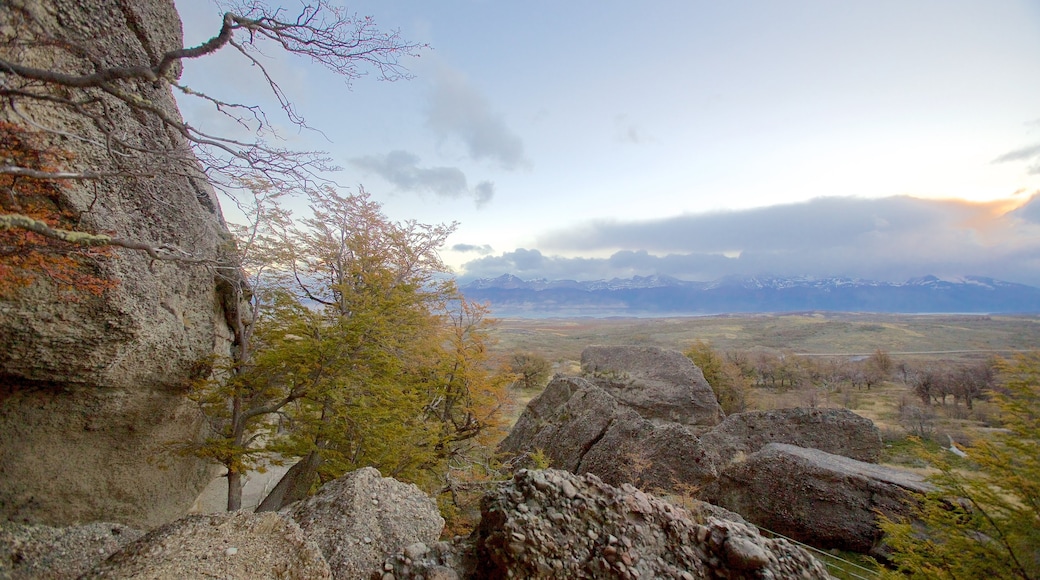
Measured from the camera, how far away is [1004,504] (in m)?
6.48

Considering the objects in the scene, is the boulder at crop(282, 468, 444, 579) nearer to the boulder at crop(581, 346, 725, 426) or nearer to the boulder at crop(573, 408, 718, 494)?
the boulder at crop(573, 408, 718, 494)

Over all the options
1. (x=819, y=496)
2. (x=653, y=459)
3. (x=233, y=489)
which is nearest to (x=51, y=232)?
(x=233, y=489)

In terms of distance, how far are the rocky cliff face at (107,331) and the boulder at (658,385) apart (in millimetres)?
17792

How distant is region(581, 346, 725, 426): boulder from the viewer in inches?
826

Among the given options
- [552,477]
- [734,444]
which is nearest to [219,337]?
[552,477]

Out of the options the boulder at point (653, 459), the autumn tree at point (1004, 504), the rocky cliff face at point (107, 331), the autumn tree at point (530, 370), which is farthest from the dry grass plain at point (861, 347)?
the rocky cliff face at point (107, 331)

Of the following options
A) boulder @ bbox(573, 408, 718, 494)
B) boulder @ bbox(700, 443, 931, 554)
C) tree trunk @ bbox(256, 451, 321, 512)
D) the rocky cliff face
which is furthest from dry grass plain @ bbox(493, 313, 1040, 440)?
the rocky cliff face


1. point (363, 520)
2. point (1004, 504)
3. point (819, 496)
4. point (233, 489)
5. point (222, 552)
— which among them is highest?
point (222, 552)

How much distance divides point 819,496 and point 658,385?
9.98 metres

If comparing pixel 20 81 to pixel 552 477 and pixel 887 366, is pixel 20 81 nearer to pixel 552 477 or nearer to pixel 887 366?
pixel 552 477

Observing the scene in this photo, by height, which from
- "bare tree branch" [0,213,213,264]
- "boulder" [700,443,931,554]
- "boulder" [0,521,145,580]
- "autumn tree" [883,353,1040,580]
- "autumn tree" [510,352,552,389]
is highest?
"bare tree branch" [0,213,213,264]

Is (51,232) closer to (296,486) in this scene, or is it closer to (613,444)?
(296,486)

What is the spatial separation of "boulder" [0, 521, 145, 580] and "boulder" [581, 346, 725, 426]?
18.2 m

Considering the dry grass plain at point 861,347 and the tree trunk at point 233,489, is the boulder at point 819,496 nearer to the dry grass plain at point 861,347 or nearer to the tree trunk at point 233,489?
the dry grass plain at point 861,347
